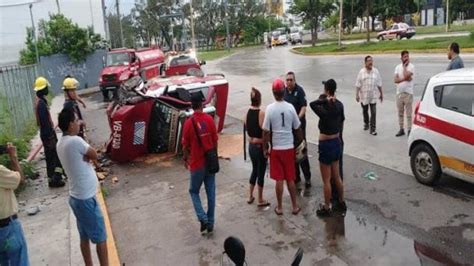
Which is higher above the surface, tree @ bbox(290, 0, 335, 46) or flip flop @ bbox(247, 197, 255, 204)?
tree @ bbox(290, 0, 335, 46)

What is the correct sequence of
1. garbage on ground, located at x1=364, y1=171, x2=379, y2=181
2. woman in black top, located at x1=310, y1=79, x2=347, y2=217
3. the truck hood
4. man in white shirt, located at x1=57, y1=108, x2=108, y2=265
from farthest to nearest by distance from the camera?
the truck hood → garbage on ground, located at x1=364, y1=171, x2=379, y2=181 → woman in black top, located at x1=310, y1=79, x2=347, y2=217 → man in white shirt, located at x1=57, y1=108, x2=108, y2=265

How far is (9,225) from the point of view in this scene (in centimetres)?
414

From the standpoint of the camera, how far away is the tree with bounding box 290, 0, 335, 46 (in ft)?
167

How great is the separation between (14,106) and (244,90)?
1019 centimetres

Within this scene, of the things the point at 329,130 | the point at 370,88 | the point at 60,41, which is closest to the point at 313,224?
the point at 329,130

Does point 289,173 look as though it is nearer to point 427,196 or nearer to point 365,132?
point 427,196

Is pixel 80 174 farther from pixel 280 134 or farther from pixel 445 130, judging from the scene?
pixel 445 130

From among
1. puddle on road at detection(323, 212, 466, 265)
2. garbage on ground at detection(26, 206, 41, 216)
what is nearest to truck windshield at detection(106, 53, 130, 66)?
garbage on ground at detection(26, 206, 41, 216)

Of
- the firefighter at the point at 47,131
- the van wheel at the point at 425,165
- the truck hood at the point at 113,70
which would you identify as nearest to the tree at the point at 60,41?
the truck hood at the point at 113,70

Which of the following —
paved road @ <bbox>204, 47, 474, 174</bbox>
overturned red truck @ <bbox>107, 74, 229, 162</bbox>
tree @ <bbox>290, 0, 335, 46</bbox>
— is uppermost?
tree @ <bbox>290, 0, 335, 46</bbox>

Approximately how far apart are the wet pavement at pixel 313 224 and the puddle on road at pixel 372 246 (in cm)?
1

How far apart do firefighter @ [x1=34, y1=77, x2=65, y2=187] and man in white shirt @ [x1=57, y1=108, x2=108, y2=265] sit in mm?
3867

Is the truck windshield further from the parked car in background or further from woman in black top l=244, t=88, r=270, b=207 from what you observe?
the parked car in background

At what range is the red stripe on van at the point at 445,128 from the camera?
20.9ft
